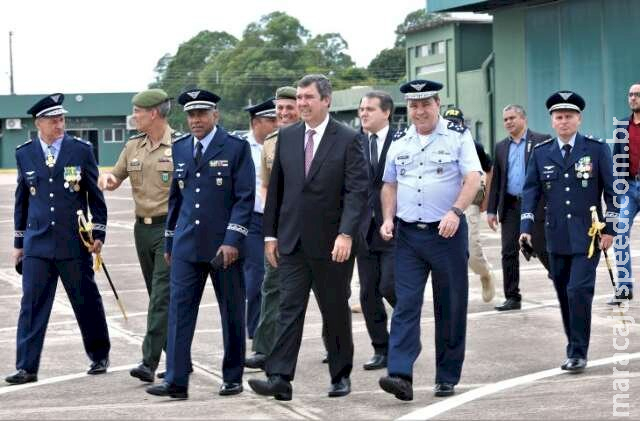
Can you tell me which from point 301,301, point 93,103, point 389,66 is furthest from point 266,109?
point 389,66

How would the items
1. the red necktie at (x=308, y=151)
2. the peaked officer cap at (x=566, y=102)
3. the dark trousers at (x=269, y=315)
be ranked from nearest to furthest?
the red necktie at (x=308, y=151) < the peaked officer cap at (x=566, y=102) < the dark trousers at (x=269, y=315)

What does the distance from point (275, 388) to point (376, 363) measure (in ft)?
5.02

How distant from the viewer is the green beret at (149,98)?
31.2 ft

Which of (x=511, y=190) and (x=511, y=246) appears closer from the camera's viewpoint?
(x=511, y=190)

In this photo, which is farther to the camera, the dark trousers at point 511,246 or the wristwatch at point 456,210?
the dark trousers at point 511,246

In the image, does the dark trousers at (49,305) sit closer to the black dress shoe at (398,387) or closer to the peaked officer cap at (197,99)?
the peaked officer cap at (197,99)

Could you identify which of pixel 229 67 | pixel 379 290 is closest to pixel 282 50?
pixel 229 67

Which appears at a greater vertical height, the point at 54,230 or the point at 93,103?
the point at 93,103

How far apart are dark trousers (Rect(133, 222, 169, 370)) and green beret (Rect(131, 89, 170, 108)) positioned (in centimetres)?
88

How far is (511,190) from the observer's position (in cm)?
1291

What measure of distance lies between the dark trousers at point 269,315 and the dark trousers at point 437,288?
143cm

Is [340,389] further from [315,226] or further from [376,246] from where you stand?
[376,246]

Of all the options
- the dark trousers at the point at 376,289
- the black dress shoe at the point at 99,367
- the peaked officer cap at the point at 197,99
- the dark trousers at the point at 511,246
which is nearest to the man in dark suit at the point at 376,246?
the dark trousers at the point at 376,289

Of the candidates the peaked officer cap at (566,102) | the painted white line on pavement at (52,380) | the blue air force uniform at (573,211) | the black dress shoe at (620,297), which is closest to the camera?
the painted white line on pavement at (52,380)
